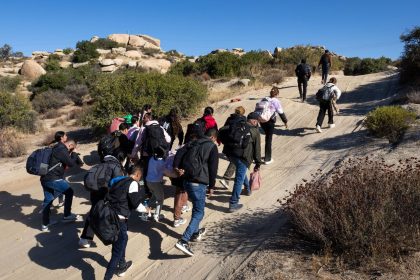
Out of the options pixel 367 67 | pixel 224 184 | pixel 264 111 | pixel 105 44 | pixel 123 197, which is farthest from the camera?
pixel 105 44

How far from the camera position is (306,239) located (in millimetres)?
5430

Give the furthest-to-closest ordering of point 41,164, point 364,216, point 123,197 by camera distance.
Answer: point 41,164
point 123,197
point 364,216

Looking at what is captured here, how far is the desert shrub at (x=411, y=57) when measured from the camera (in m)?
16.7

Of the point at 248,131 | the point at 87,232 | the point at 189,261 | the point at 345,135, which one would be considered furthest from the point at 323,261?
the point at 345,135

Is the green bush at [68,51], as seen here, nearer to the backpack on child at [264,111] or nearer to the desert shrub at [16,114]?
the desert shrub at [16,114]

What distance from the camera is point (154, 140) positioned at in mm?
7012

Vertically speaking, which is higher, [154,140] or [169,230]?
[154,140]

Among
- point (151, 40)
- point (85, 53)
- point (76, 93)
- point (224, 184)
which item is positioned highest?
point (151, 40)

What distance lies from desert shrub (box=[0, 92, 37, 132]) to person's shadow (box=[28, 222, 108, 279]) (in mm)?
11641

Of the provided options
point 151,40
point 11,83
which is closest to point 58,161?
point 11,83

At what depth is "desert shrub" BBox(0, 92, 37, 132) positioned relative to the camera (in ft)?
57.5

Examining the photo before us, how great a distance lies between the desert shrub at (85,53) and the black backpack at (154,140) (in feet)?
133

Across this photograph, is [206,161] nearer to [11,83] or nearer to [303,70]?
[303,70]

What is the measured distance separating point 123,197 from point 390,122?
23.8ft
